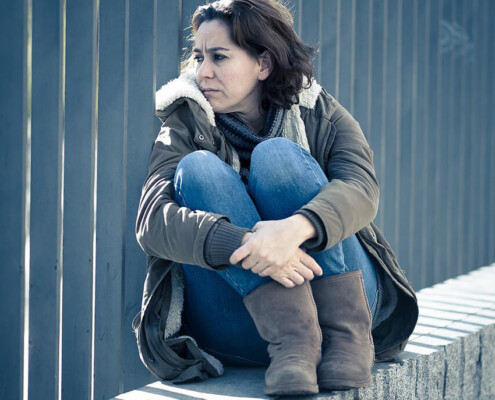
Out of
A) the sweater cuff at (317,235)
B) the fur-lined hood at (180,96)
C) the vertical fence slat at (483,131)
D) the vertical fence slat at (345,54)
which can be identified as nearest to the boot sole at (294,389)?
the sweater cuff at (317,235)

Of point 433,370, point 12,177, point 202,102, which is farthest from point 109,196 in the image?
point 433,370

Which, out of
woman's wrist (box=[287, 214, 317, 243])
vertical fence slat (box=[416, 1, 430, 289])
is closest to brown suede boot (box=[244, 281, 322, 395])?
woman's wrist (box=[287, 214, 317, 243])

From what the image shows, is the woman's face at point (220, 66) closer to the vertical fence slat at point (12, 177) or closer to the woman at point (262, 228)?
the woman at point (262, 228)

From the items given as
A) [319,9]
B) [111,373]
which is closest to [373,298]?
[111,373]

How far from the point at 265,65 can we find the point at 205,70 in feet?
0.80

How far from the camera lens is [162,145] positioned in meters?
2.22

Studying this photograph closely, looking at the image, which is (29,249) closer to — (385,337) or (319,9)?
(385,337)

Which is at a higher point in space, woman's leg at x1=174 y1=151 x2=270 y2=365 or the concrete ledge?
woman's leg at x1=174 y1=151 x2=270 y2=365

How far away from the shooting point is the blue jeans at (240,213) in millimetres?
1960

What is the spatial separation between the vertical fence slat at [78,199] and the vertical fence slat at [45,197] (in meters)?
0.05

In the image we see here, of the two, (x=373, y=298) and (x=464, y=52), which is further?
(x=464, y=52)

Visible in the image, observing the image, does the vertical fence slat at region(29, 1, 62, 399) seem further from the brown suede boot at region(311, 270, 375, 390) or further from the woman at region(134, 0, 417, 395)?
the brown suede boot at region(311, 270, 375, 390)

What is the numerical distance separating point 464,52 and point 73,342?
321 cm

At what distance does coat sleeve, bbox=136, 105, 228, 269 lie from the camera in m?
1.88
